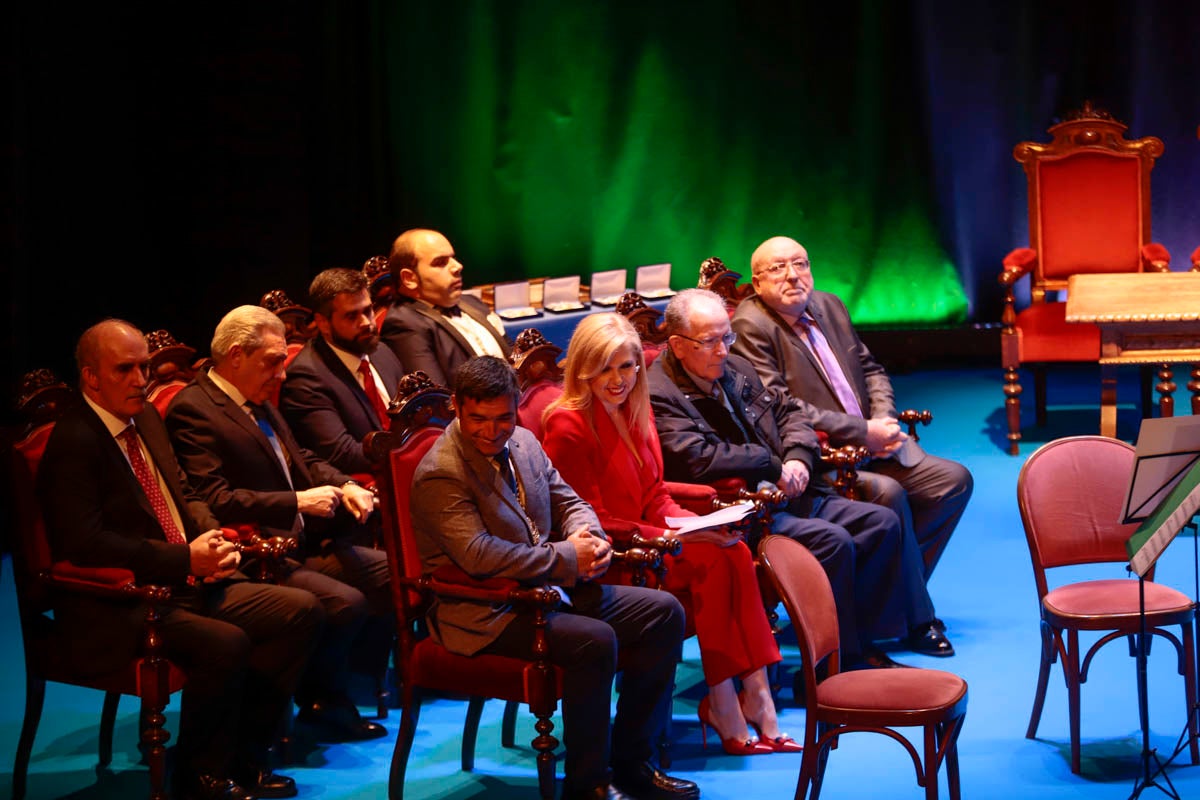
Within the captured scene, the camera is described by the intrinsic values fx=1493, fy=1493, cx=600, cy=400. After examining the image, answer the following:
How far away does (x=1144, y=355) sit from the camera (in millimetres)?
6766

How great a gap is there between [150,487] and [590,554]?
3.92 feet

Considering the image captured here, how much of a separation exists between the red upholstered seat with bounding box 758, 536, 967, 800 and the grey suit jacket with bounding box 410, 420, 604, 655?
590mm

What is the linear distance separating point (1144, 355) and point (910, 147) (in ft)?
10.6

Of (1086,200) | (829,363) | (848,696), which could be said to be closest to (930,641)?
(829,363)

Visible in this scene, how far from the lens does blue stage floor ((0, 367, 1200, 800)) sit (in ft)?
13.0

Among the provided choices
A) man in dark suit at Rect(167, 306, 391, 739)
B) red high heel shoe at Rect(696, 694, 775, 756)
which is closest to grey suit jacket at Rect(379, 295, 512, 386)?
man in dark suit at Rect(167, 306, 391, 739)

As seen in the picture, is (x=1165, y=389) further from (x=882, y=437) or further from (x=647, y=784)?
(x=647, y=784)

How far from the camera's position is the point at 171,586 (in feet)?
12.4

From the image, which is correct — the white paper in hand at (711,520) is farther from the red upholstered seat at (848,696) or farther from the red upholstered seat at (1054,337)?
the red upholstered seat at (1054,337)

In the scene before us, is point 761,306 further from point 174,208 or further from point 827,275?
point 827,275

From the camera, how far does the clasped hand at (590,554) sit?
382 centimetres

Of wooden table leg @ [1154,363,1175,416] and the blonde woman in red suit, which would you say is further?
wooden table leg @ [1154,363,1175,416]

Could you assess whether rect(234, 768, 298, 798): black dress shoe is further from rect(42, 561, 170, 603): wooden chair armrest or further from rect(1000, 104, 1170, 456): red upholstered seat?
rect(1000, 104, 1170, 456): red upholstered seat

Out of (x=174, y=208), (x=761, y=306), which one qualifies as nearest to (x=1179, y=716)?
(x=761, y=306)
